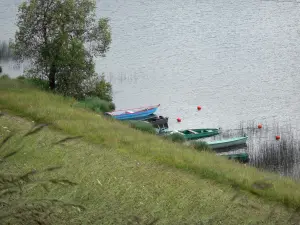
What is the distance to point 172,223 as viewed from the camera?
25.0 feet

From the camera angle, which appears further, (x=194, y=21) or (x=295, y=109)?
(x=194, y=21)

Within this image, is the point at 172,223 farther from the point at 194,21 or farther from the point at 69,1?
the point at 194,21

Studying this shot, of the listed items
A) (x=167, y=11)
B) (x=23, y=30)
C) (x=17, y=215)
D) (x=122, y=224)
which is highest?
(x=167, y=11)

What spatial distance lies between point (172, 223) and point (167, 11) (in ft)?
151

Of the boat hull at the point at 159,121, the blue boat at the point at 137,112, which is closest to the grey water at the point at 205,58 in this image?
the boat hull at the point at 159,121

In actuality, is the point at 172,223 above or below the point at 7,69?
below

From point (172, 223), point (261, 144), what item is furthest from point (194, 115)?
point (172, 223)

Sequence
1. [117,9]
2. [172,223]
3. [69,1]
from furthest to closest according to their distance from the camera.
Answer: [117,9], [69,1], [172,223]

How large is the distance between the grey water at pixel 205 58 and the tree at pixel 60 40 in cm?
662

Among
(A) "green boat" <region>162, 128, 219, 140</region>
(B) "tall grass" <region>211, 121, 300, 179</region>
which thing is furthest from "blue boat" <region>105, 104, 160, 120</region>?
(B) "tall grass" <region>211, 121, 300, 179</region>

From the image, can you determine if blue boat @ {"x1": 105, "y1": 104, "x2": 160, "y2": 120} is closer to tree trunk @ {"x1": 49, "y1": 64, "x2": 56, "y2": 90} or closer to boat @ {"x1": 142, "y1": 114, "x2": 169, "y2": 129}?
boat @ {"x1": 142, "y1": 114, "x2": 169, "y2": 129}

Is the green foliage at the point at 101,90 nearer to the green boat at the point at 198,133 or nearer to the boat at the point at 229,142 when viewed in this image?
the green boat at the point at 198,133

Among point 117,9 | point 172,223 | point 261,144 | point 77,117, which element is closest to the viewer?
point 172,223

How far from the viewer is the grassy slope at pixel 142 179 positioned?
26.9ft
